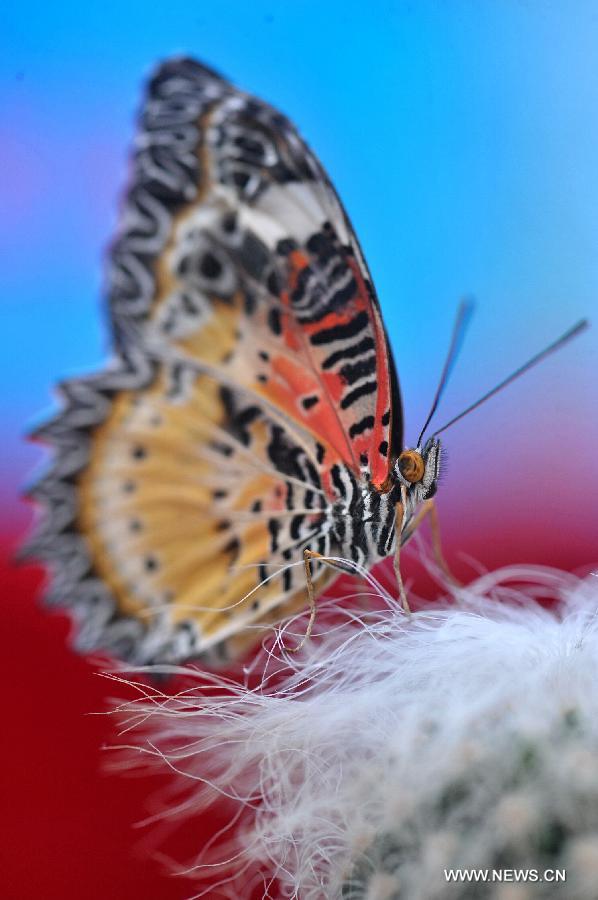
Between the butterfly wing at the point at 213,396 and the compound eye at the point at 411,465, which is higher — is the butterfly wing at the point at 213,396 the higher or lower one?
the higher one

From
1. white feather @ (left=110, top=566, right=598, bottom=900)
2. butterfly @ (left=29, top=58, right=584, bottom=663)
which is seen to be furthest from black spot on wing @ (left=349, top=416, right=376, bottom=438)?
white feather @ (left=110, top=566, right=598, bottom=900)

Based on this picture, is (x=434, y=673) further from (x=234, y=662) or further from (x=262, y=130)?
(x=262, y=130)

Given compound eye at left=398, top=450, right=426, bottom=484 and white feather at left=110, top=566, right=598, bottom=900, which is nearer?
white feather at left=110, top=566, right=598, bottom=900

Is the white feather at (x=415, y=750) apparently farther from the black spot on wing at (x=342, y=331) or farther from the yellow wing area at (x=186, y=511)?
Result: the black spot on wing at (x=342, y=331)

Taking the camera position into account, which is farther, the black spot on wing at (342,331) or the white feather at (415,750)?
the black spot on wing at (342,331)

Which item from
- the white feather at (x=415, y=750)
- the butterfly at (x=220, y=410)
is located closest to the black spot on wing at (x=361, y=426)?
the butterfly at (x=220, y=410)

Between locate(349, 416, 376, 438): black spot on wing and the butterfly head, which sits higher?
locate(349, 416, 376, 438): black spot on wing

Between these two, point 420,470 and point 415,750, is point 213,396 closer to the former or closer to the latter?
point 420,470

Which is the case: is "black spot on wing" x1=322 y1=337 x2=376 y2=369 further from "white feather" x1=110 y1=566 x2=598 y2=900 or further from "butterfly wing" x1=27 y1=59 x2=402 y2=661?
"white feather" x1=110 y1=566 x2=598 y2=900
